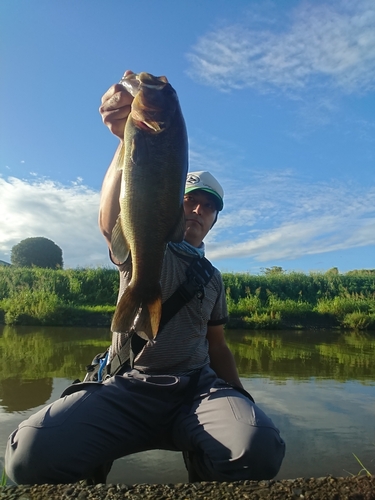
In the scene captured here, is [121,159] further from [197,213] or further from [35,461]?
[35,461]

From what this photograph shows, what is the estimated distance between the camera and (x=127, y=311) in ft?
7.67

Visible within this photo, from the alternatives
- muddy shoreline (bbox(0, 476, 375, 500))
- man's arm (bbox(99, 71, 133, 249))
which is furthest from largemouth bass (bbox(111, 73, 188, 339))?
muddy shoreline (bbox(0, 476, 375, 500))

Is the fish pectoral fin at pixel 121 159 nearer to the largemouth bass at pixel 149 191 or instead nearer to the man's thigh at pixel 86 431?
the largemouth bass at pixel 149 191

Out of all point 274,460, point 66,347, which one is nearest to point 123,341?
point 274,460

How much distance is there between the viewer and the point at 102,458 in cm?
229

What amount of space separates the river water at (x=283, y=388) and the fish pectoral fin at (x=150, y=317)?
4.36ft

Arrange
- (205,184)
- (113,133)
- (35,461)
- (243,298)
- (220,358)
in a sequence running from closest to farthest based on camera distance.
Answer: (35,461)
(113,133)
(220,358)
(205,184)
(243,298)

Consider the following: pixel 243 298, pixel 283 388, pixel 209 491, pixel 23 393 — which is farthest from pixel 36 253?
pixel 209 491

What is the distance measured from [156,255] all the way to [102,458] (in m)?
1.13

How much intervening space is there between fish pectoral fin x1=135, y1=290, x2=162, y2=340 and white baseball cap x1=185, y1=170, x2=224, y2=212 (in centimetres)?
121

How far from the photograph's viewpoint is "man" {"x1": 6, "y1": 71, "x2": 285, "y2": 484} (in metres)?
2.14

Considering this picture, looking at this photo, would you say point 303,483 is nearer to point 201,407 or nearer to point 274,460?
point 274,460

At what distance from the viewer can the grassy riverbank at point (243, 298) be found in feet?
39.3

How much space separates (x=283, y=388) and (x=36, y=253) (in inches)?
981
